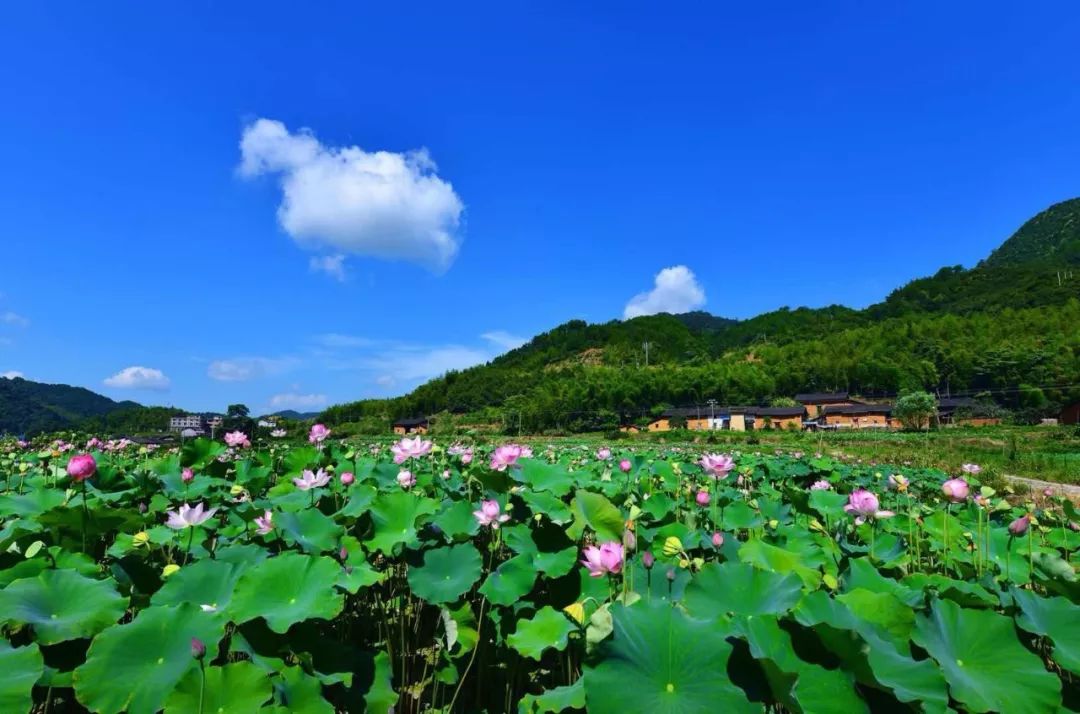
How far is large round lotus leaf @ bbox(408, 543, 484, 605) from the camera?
67.7 inches

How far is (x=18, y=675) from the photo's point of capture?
1.12m

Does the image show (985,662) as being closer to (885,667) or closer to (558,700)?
(885,667)

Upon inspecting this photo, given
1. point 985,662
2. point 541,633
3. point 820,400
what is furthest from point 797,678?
point 820,400

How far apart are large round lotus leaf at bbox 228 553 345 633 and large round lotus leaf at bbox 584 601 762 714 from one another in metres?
0.68

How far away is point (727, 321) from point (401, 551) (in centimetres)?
18498

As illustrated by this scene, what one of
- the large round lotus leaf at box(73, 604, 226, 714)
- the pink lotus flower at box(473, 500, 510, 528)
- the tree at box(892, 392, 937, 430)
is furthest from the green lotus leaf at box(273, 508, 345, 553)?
the tree at box(892, 392, 937, 430)

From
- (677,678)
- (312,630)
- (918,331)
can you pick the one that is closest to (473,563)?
(312,630)

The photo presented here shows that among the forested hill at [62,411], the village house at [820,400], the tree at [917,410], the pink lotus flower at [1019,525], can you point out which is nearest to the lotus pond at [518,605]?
the pink lotus flower at [1019,525]

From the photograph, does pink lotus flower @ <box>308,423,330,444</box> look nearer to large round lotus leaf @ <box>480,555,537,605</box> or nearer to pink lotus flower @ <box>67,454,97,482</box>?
pink lotus flower @ <box>67,454,97,482</box>

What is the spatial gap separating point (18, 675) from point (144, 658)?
21cm

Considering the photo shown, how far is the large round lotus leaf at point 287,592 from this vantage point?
1.35 m

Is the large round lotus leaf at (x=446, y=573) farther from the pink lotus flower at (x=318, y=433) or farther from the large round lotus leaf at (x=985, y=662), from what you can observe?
the pink lotus flower at (x=318, y=433)

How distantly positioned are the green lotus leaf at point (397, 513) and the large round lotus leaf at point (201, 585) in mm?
596

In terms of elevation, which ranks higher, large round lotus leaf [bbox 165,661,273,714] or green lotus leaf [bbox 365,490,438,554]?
green lotus leaf [bbox 365,490,438,554]
